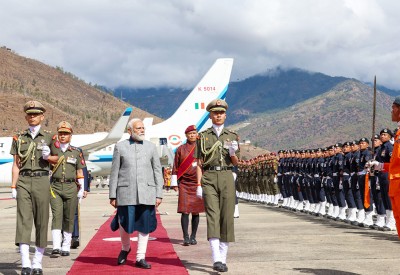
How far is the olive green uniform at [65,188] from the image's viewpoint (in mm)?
10250

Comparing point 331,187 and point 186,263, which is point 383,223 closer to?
point 331,187

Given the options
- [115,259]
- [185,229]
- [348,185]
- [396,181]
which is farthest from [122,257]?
[348,185]

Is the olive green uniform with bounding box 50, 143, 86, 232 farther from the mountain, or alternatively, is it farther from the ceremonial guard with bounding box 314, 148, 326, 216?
the mountain

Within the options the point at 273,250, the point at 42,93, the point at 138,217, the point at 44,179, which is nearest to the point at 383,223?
the point at 273,250

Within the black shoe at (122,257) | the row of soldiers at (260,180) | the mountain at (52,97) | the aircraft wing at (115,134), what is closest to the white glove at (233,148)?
the black shoe at (122,257)

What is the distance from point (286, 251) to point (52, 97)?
14368 cm

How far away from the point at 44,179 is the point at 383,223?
8005 millimetres

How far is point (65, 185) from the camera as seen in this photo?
1030 cm

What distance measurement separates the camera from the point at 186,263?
9.27m

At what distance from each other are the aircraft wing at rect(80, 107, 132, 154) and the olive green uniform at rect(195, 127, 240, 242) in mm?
25487

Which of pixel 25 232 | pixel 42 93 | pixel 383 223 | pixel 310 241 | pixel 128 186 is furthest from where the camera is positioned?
pixel 42 93

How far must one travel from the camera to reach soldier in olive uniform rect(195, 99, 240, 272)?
28.3ft

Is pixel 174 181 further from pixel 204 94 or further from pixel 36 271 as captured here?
pixel 204 94

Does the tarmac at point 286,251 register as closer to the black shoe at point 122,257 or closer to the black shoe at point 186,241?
the black shoe at point 186,241
